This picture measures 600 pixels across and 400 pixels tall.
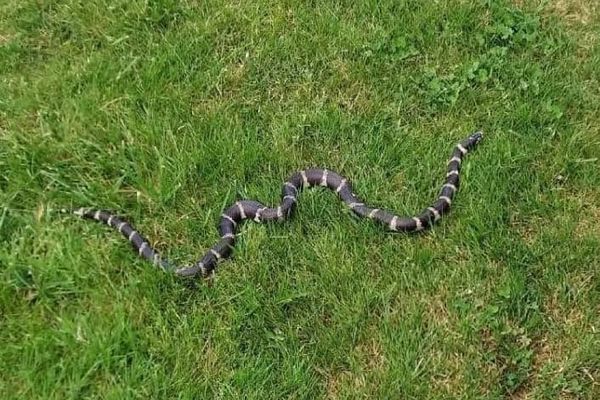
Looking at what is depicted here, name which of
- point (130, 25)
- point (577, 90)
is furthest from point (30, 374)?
point (577, 90)

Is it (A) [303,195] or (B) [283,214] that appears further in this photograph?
(A) [303,195]

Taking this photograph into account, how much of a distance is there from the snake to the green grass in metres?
0.07

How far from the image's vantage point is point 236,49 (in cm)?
621

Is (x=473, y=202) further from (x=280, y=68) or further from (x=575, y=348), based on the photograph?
(x=280, y=68)

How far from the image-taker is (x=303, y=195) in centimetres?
528

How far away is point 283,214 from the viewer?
5.16 m

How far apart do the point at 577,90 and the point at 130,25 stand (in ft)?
11.0

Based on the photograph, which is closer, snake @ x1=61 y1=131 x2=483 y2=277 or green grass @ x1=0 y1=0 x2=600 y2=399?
green grass @ x1=0 y1=0 x2=600 y2=399

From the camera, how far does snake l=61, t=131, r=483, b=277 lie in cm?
497

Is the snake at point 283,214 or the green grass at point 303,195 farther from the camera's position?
the snake at point 283,214

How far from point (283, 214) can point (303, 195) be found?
0.21 m

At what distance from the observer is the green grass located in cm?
448

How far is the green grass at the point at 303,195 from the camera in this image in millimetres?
4484

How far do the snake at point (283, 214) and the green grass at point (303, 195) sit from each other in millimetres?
75
